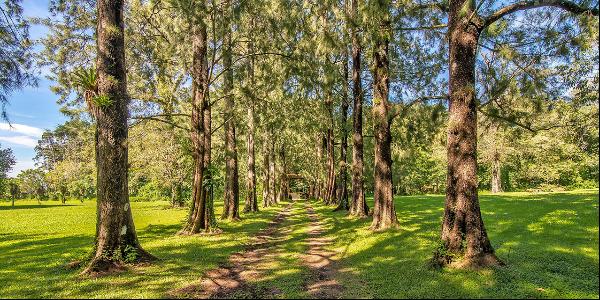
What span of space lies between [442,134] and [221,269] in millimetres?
7390

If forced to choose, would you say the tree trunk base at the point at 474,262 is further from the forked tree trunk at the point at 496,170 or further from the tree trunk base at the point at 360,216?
the forked tree trunk at the point at 496,170

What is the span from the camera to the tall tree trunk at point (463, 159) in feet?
22.0

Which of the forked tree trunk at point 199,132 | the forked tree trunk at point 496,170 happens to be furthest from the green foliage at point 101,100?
the forked tree trunk at point 496,170

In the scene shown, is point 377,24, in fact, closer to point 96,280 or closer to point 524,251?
point 524,251

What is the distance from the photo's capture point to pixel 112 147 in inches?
310

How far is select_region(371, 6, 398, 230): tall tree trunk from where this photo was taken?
40.5ft

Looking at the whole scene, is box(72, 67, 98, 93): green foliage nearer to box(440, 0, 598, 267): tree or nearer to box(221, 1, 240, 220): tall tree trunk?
box(440, 0, 598, 267): tree

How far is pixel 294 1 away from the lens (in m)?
12.3

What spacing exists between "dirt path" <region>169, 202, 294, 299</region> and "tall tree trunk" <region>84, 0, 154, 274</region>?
1.95m

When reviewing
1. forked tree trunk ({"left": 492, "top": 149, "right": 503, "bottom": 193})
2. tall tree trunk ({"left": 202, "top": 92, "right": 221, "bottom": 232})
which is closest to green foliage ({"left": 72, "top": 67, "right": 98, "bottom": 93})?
tall tree trunk ({"left": 202, "top": 92, "right": 221, "bottom": 232})

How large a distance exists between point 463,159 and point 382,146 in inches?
224

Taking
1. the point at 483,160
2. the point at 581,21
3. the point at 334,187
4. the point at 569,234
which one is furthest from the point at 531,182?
the point at 581,21

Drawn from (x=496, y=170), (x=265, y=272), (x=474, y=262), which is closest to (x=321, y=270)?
(x=265, y=272)

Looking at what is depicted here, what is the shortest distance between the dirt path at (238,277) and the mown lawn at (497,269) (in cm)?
171
